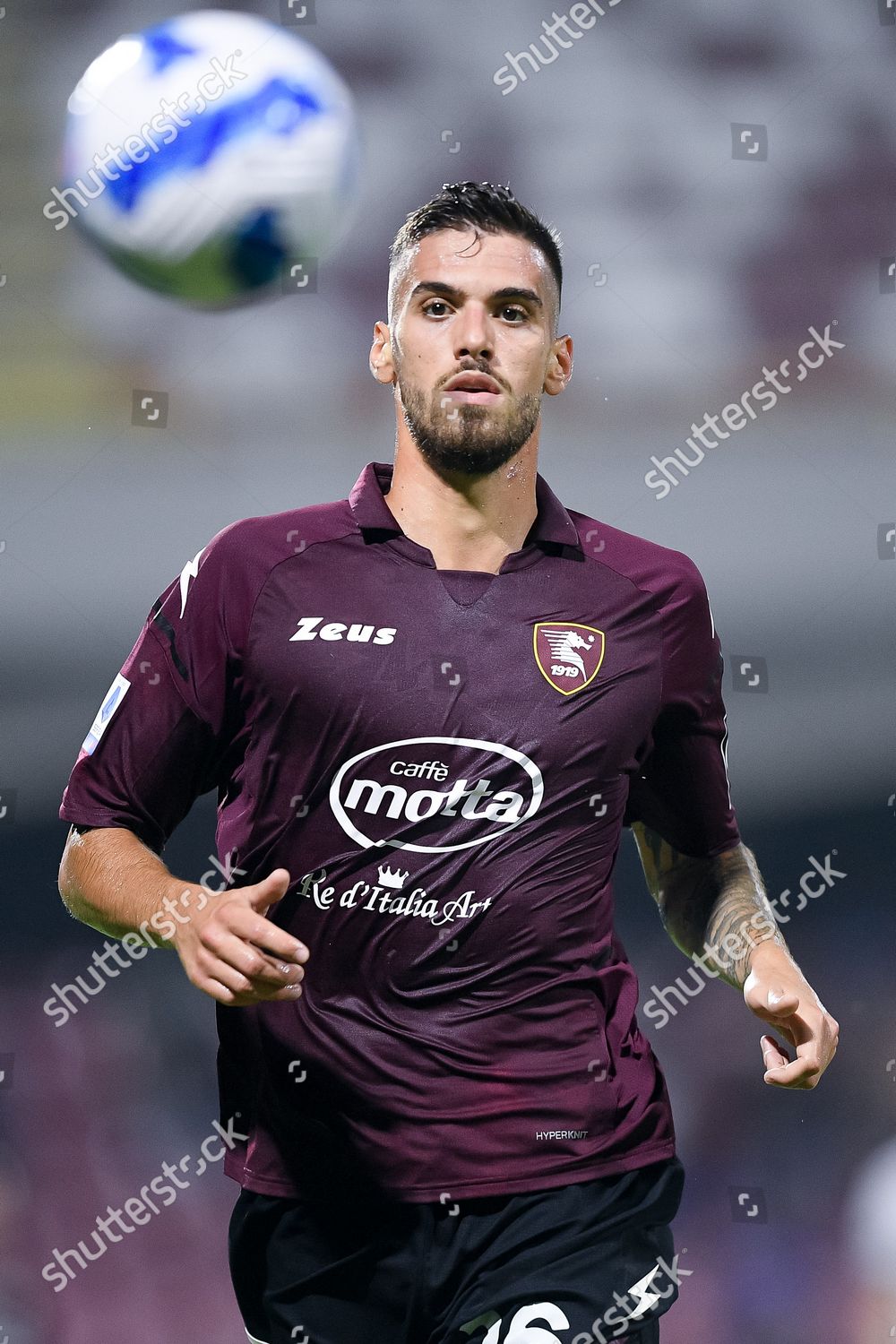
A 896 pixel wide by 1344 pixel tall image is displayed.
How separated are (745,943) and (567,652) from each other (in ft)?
1.71

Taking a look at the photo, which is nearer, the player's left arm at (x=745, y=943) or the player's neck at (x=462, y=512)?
the player's left arm at (x=745, y=943)

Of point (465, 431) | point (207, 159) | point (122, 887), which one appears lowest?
point (122, 887)

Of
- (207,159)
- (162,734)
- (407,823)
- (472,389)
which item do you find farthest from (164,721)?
(207,159)

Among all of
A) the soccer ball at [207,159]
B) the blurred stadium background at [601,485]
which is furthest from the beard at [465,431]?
the blurred stadium background at [601,485]

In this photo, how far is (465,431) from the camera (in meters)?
2.38

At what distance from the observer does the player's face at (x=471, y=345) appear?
2383 mm

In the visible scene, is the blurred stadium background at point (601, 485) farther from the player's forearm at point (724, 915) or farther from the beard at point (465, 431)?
the beard at point (465, 431)

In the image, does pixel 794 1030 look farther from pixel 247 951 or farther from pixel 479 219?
pixel 479 219

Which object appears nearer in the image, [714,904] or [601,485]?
[714,904]

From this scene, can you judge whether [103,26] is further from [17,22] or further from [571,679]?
[571,679]

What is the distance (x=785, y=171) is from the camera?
4504 millimetres

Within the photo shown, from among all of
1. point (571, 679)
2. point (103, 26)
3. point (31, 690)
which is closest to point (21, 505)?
point (31, 690)

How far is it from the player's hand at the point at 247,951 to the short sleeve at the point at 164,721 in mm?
542

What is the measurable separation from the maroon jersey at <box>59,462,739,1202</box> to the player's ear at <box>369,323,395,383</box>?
0.84 feet
